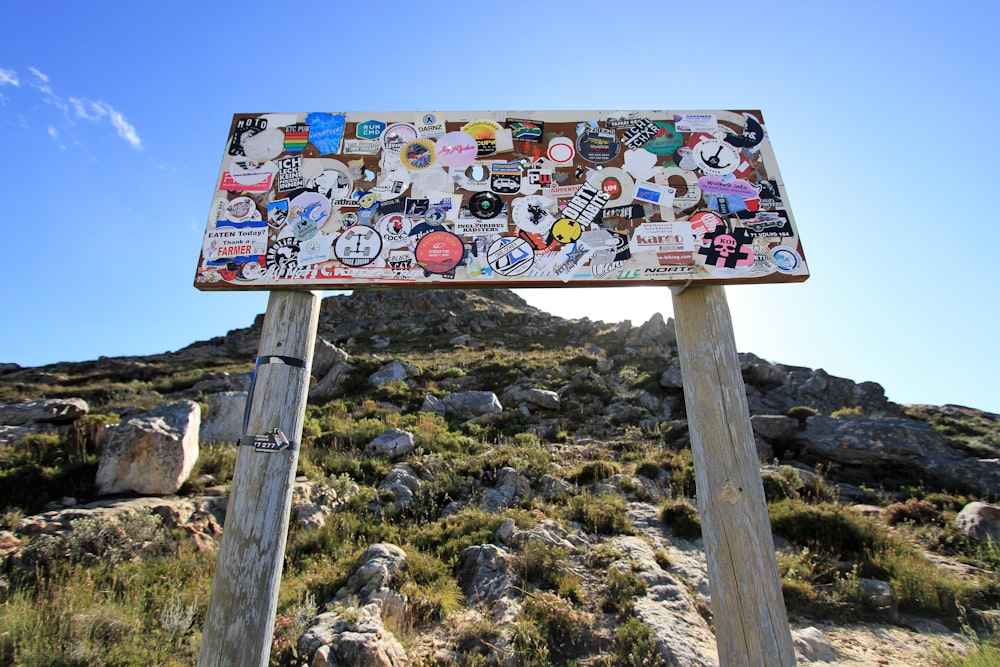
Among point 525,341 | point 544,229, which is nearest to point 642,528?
Result: point 544,229

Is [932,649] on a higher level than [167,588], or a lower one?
lower

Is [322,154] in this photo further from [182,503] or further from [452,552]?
[182,503]

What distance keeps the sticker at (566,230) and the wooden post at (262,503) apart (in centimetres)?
185

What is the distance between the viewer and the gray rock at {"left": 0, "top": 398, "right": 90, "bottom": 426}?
11205 mm

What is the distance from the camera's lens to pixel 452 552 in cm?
691

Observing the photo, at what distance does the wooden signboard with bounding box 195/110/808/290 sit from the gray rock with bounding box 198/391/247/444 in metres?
8.68

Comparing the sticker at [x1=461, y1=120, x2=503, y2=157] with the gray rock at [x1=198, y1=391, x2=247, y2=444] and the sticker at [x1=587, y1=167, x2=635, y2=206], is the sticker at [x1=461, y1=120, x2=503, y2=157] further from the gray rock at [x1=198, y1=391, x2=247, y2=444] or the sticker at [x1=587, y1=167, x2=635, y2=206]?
the gray rock at [x1=198, y1=391, x2=247, y2=444]

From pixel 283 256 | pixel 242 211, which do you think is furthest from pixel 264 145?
pixel 283 256

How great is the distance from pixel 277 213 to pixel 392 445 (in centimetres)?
836

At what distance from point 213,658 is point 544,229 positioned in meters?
3.40

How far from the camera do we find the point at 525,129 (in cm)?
376

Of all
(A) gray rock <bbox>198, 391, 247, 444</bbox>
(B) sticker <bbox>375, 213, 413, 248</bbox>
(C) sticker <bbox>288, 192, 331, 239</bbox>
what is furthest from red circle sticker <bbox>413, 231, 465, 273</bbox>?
(A) gray rock <bbox>198, 391, 247, 444</bbox>

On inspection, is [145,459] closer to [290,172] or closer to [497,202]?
[290,172]

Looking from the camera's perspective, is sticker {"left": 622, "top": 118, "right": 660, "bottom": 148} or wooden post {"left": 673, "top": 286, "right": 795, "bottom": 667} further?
sticker {"left": 622, "top": 118, "right": 660, "bottom": 148}
